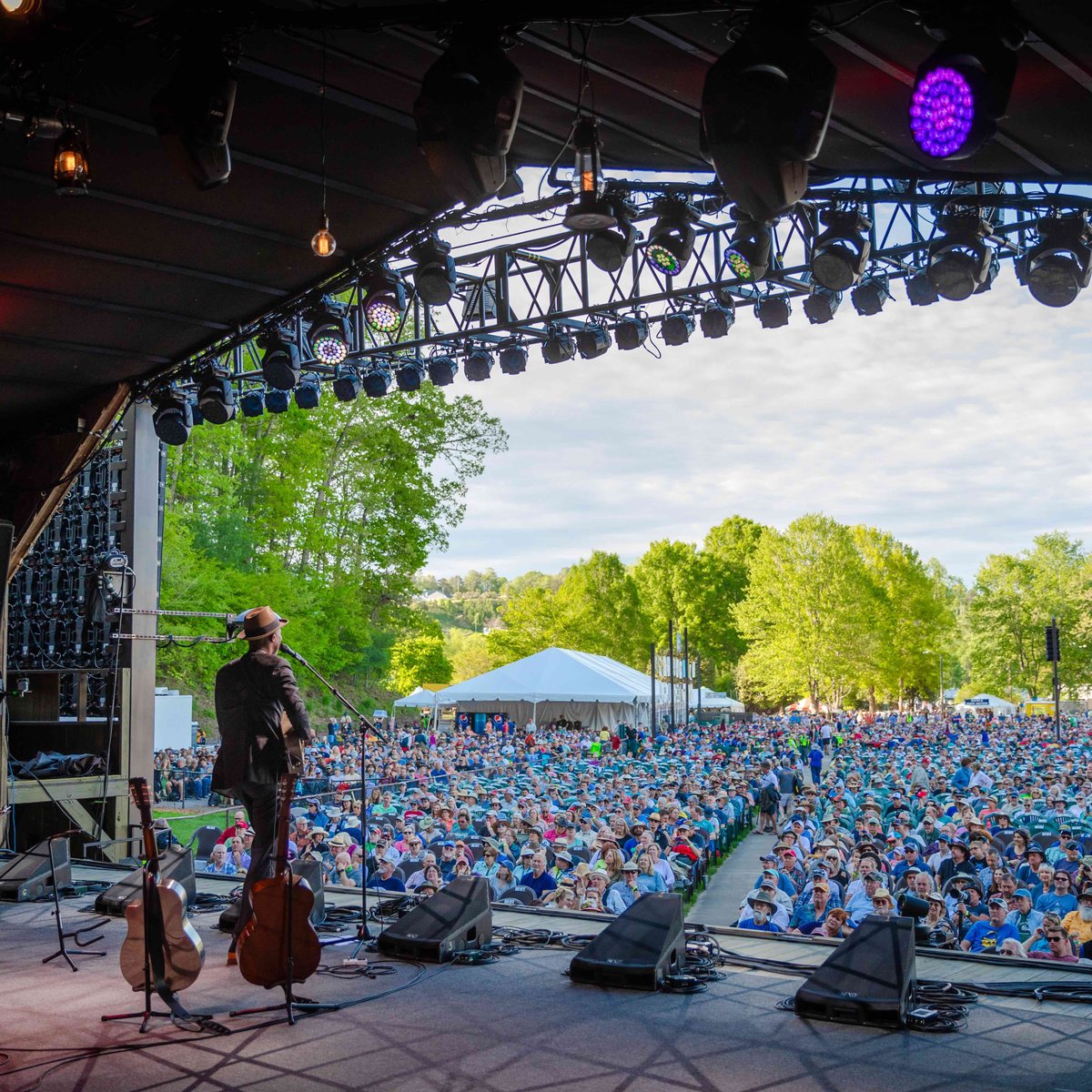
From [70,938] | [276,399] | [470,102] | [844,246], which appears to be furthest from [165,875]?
[276,399]

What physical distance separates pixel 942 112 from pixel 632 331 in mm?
6394

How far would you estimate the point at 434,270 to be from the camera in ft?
26.1

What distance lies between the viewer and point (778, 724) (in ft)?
121

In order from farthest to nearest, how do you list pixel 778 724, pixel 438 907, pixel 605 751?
1. pixel 778 724
2. pixel 605 751
3. pixel 438 907

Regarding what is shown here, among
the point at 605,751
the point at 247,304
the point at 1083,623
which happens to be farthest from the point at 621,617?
the point at 247,304

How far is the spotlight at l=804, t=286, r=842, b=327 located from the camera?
8.52 metres

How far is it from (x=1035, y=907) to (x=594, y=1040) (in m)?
4.66

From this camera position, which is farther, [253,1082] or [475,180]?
[475,180]

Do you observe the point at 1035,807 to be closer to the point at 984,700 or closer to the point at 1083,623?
the point at 984,700

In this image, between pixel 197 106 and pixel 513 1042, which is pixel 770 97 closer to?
pixel 197 106

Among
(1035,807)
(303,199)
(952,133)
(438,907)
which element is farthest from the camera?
(1035,807)

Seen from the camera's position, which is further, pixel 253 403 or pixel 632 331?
pixel 253 403

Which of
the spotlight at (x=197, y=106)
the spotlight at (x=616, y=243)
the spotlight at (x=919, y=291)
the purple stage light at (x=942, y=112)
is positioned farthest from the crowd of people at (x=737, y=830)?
the spotlight at (x=919, y=291)

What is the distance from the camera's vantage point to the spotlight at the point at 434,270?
7.91m
